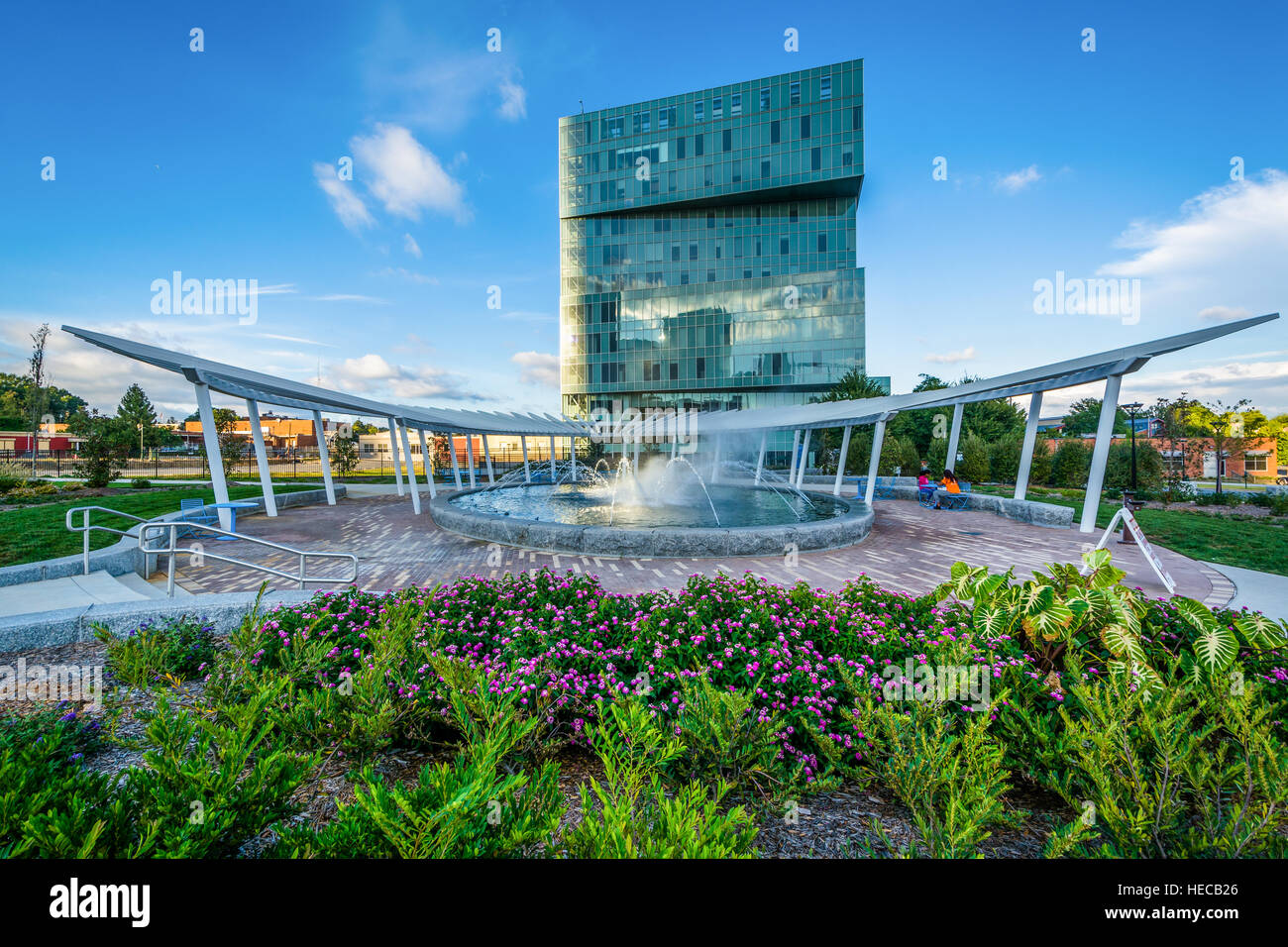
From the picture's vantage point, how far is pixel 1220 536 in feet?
36.4

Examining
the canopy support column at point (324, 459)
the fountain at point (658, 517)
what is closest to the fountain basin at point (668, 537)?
the fountain at point (658, 517)

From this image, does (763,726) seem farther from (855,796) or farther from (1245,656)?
(1245,656)

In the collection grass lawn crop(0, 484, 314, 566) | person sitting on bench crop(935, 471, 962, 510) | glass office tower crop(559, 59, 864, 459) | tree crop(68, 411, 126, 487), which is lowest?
grass lawn crop(0, 484, 314, 566)

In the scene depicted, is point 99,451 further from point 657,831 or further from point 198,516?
point 657,831

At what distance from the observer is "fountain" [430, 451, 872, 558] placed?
9219 mm

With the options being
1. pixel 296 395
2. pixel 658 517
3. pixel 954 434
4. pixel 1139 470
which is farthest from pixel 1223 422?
pixel 296 395

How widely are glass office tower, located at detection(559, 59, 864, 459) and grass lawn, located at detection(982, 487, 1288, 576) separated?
37.8 meters

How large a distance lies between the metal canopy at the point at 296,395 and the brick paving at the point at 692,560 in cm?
343

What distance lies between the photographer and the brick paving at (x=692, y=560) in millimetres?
7539

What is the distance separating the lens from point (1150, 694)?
2.95 meters
